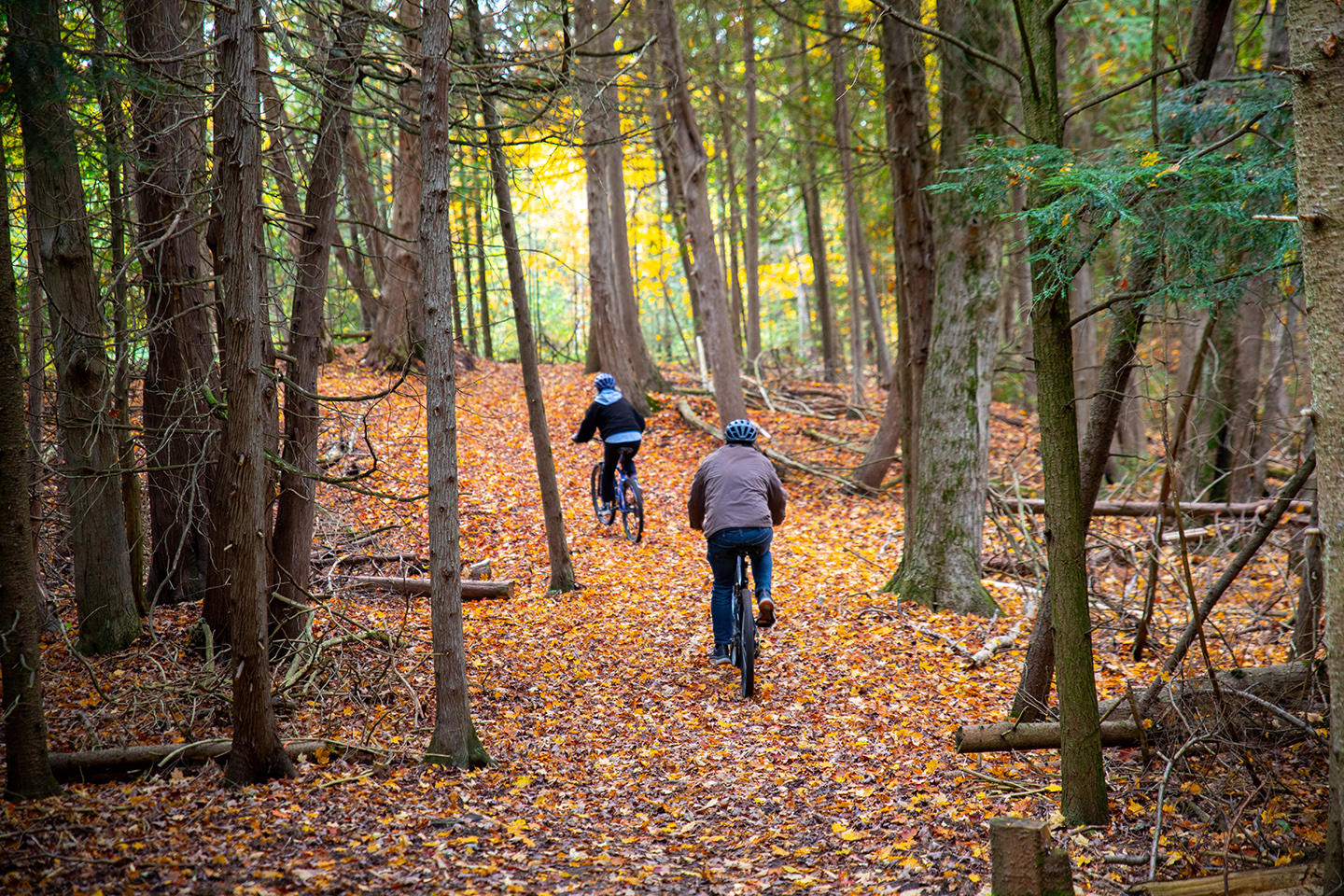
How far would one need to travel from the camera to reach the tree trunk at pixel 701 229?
11.5 metres

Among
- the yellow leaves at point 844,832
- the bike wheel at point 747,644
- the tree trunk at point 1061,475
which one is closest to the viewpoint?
the tree trunk at point 1061,475

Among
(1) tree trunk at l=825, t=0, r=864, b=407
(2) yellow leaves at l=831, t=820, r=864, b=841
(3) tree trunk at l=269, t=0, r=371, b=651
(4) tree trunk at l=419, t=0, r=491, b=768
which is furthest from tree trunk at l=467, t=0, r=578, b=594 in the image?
(1) tree trunk at l=825, t=0, r=864, b=407

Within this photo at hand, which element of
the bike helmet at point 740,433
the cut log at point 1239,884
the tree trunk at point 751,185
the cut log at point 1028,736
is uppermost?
the tree trunk at point 751,185

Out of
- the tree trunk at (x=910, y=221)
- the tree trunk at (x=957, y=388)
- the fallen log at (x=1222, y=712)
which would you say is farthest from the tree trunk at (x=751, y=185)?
the fallen log at (x=1222, y=712)

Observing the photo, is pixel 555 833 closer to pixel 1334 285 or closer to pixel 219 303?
pixel 219 303

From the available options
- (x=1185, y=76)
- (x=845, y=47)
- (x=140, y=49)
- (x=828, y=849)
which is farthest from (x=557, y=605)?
(x=845, y=47)

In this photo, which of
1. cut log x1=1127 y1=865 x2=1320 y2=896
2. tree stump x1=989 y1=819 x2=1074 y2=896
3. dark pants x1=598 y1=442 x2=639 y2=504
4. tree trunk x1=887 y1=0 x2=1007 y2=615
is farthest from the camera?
dark pants x1=598 y1=442 x2=639 y2=504

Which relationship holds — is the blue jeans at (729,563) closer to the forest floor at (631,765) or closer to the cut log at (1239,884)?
the forest floor at (631,765)

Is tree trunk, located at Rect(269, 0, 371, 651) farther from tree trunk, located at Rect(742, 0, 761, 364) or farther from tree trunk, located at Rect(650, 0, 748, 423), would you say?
tree trunk, located at Rect(742, 0, 761, 364)

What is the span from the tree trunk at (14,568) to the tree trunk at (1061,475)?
4714 mm

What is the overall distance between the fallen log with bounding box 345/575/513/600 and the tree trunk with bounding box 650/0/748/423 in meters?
6.12

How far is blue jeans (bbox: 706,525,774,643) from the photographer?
20.6ft

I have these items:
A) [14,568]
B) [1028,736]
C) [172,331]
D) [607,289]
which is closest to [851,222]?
[607,289]

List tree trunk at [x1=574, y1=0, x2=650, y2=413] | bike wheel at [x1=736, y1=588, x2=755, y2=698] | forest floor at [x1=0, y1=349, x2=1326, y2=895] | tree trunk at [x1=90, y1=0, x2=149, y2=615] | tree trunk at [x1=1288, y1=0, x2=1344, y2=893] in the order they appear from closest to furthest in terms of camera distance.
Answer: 1. tree trunk at [x1=1288, y1=0, x2=1344, y2=893]
2. forest floor at [x1=0, y1=349, x2=1326, y2=895]
3. tree trunk at [x1=90, y1=0, x2=149, y2=615]
4. bike wheel at [x1=736, y1=588, x2=755, y2=698]
5. tree trunk at [x1=574, y1=0, x2=650, y2=413]
